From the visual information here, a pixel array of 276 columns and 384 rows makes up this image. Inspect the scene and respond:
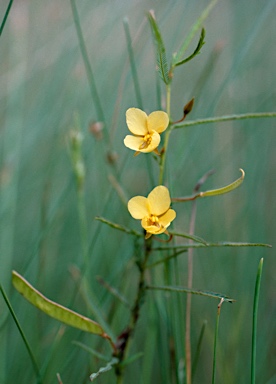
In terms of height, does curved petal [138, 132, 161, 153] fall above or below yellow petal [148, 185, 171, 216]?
above

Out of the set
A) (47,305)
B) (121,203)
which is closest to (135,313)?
(47,305)

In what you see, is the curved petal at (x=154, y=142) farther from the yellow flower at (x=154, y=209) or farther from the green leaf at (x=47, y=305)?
the green leaf at (x=47, y=305)

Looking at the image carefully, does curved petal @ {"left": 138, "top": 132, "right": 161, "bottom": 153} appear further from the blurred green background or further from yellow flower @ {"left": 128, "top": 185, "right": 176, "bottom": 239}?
the blurred green background

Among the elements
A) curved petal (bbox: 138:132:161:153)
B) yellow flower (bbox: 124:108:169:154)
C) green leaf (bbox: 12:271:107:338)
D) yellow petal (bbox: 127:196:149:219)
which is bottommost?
green leaf (bbox: 12:271:107:338)

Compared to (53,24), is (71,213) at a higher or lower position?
lower

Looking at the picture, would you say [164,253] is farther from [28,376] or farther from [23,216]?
[23,216]

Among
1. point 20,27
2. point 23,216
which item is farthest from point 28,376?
point 20,27

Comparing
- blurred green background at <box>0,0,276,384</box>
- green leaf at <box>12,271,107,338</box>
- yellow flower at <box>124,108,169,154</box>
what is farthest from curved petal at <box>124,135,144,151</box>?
blurred green background at <box>0,0,276,384</box>
